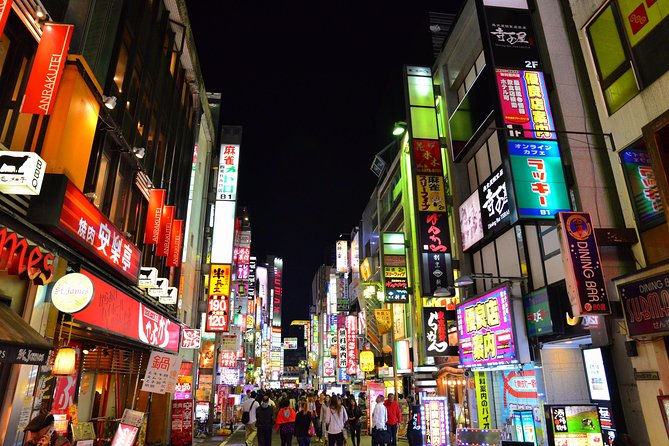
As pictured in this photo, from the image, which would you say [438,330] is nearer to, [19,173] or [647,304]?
[647,304]

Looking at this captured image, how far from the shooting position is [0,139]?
705cm

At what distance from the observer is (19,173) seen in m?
6.21

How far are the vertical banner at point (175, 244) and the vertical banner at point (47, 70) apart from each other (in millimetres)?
9947

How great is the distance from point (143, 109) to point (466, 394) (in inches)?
615

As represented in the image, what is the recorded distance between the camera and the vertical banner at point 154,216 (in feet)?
47.2

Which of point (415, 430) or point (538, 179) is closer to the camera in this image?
point (538, 179)

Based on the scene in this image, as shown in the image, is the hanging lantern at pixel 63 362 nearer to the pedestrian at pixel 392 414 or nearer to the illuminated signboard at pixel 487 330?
the pedestrian at pixel 392 414

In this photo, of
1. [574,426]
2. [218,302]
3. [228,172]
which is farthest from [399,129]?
[574,426]

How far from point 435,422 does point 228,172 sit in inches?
665

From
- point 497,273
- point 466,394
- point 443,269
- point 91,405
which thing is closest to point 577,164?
point 497,273

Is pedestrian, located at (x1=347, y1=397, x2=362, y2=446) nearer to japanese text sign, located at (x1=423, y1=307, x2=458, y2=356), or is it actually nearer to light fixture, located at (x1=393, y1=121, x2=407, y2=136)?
japanese text sign, located at (x1=423, y1=307, x2=458, y2=356)

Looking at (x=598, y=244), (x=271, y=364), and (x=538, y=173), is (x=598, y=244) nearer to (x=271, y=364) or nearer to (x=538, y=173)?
(x=538, y=173)

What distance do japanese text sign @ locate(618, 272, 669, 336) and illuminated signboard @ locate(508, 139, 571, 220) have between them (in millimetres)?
2823

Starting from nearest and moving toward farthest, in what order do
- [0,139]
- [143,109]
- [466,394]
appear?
[0,139], [143,109], [466,394]
